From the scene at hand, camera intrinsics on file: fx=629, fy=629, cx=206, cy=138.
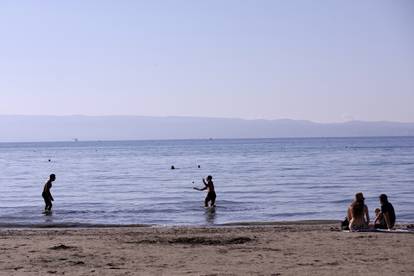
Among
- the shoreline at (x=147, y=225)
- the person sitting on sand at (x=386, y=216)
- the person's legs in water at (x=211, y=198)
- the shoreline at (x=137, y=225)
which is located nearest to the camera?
the person sitting on sand at (x=386, y=216)

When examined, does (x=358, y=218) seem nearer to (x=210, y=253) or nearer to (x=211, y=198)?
(x=210, y=253)

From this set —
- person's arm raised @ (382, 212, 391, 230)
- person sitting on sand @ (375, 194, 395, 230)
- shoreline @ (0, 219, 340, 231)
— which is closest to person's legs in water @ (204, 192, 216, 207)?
shoreline @ (0, 219, 340, 231)

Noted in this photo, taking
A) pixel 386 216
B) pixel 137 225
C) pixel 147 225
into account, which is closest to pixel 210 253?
pixel 386 216

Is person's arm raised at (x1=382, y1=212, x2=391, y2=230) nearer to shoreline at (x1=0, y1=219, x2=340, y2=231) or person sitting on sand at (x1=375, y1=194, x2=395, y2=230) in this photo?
person sitting on sand at (x1=375, y1=194, x2=395, y2=230)

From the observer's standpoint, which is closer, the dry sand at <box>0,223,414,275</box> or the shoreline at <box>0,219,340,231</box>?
the dry sand at <box>0,223,414,275</box>

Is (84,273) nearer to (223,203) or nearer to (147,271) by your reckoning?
(147,271)

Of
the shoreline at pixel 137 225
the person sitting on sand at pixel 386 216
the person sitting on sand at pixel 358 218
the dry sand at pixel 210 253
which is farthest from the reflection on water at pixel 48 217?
the person sitting on sand at pixel 386 216

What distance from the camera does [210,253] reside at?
11742 millimetres

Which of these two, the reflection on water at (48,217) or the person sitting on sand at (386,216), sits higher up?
the person sitting on sand at (386,216)

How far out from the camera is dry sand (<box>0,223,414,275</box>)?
10.1m

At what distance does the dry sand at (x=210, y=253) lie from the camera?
10.1 meters

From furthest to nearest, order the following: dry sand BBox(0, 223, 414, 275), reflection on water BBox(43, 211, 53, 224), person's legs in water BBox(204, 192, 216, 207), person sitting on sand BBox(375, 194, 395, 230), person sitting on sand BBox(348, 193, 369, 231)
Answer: person's legs in water BBox(204, 192, 216, 207) < reflection on water BBox(43, 211, 53, 224) < person sitting on sand BBox(375, 194, 395, 230) < person sitting on sand BBox(348, 193, 369, 231) < dry sand BBox(0, 223, 414, 275)

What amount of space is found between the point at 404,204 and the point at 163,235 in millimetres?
12777

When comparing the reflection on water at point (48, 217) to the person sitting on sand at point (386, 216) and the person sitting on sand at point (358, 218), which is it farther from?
the person sitting on sand at point (386, 216)
